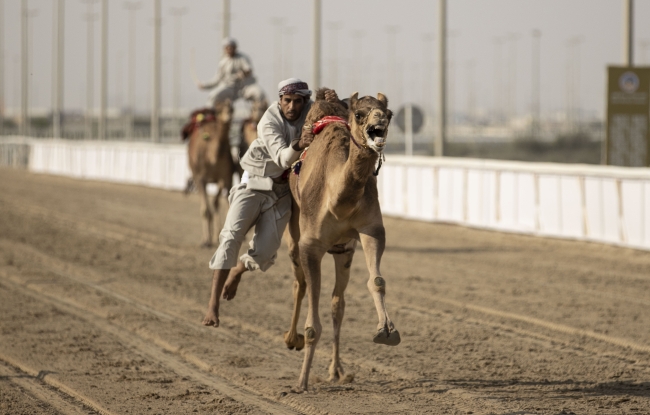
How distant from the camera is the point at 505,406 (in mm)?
7316

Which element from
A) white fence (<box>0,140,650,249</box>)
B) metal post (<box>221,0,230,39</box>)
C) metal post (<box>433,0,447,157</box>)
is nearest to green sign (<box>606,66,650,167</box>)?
white fence (<box>0,140,650,249</box>)

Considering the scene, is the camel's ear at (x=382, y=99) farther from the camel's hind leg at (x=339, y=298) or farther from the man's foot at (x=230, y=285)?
the man's foot at (x=230, y=285)

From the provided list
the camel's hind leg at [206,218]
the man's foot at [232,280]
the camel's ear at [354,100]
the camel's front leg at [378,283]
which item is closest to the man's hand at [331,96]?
the camel's ear at [354,100]

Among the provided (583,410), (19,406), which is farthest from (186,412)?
(583,410)

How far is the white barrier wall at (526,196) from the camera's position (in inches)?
645

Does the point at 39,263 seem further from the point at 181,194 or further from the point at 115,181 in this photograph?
the point at 115,181

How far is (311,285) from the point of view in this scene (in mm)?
7727

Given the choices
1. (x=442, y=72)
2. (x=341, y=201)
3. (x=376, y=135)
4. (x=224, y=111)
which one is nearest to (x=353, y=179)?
(x=341, y=201)

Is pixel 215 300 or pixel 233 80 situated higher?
pixel 233 80

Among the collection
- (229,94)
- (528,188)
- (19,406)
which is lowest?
(19,406)

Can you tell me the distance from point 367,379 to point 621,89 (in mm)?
13014

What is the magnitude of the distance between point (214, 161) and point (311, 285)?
10.7 metres

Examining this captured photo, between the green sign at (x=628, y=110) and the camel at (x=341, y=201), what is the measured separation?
41.1ft

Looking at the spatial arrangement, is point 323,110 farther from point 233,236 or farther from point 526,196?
point 526,196
